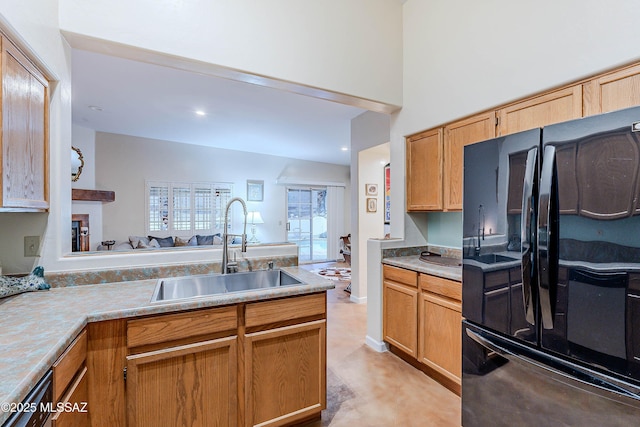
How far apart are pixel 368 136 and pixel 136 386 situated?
352 centimetres

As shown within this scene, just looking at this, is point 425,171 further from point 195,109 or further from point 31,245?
point 195,109

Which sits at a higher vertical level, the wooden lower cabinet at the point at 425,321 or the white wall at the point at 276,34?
the white wall at the point at 276,34

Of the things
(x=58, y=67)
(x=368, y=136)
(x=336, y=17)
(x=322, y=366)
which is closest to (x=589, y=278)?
(x=322, y=366)

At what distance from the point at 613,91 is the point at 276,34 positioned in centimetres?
210

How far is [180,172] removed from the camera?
6.32 m

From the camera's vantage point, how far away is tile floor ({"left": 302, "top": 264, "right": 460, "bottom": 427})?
1.84 metres

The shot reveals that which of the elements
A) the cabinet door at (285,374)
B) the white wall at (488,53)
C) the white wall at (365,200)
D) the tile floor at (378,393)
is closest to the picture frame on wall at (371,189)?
the white wall at (365,200)

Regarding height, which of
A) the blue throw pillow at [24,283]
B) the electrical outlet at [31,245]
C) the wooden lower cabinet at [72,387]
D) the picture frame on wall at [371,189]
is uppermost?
the picture frame on wall at [371,189]

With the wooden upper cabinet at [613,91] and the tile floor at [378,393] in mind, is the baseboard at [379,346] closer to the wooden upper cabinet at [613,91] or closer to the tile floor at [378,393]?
the tile floor at [378,393]

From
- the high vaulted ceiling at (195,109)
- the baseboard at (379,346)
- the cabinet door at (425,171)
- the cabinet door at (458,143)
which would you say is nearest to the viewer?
the cabinet door at (458,143)

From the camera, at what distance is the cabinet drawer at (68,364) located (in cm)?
98

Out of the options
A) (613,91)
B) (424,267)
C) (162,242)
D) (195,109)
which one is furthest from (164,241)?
(613,91)

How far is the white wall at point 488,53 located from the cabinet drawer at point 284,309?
144cm

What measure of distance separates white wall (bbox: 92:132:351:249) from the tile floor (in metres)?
4.79
